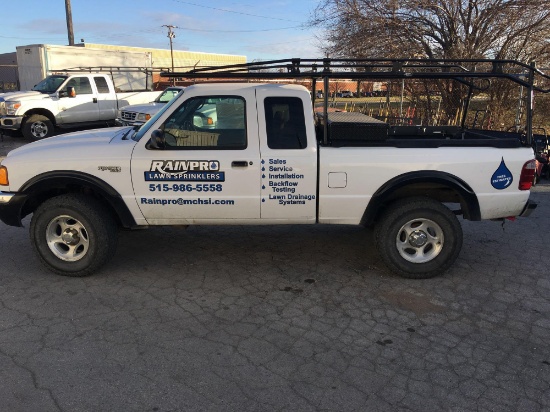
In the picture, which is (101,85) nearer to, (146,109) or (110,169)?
(146,109)

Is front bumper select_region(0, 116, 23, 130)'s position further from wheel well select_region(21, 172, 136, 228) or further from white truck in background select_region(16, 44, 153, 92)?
wheel well select_region(21, 172, 136, 228)

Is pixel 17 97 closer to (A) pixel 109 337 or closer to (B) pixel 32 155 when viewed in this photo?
(B) pixel 32 155

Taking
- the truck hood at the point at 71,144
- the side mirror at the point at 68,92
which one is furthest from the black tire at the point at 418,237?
the side mirror at the point at 68,92

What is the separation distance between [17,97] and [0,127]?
3.27 ft

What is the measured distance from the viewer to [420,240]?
4.55 m

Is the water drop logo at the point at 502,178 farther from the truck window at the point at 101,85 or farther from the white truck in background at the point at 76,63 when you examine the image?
the white truck in background at the point at 76,63

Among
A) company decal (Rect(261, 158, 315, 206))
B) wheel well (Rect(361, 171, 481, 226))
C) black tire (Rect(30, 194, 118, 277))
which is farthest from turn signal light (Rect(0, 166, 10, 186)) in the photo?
wheel well (Rect(361, 171, 481, 226))

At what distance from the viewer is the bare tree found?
12.4m

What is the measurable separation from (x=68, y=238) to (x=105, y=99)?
12020mm

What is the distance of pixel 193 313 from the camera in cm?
387

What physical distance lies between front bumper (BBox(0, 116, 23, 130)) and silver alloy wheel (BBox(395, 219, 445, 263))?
12656 millimetres

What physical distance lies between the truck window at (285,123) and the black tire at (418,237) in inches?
45.0

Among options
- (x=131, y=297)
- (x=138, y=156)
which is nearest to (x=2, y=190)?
(x=138, y=156)

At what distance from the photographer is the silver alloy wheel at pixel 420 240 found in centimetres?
454
